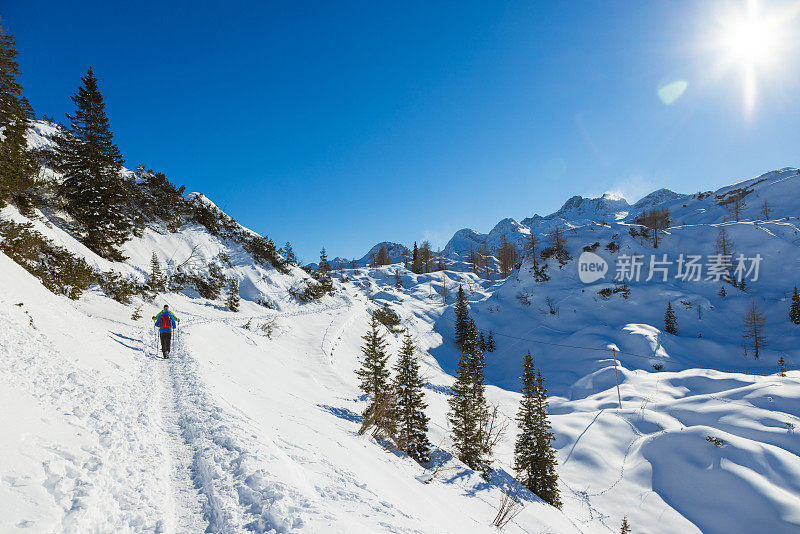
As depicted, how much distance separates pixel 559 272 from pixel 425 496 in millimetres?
74685

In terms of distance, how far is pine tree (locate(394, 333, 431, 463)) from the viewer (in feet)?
42.1

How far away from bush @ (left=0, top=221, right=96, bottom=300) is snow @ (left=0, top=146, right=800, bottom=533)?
1183 millimetres

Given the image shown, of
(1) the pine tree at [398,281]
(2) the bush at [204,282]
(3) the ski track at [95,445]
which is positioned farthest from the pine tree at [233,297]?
(1) the pine tree at [398,281]

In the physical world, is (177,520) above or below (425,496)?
above

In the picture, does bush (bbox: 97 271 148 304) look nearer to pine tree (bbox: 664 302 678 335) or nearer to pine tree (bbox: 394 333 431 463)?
pine tree (bbox: 394 333 431 463)

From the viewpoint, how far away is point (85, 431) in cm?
450

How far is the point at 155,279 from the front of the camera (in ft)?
85.1

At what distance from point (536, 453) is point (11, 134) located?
33.9 meters

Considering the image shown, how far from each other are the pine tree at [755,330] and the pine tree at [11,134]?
78.9m

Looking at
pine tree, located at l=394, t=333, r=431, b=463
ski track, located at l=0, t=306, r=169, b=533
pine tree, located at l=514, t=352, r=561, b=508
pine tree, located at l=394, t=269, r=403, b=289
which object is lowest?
pine tree, located at l=514, t=352, r=561, b=508

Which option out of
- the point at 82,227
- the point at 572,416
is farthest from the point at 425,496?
the point at 572,416

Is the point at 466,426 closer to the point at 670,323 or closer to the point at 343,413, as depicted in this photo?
the point at 343,413

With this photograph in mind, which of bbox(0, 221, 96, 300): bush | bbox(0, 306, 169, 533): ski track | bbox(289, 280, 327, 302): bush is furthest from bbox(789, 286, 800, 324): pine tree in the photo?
bbox(0, 221, 96, 300): bush

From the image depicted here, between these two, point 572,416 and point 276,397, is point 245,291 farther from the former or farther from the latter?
point 572,416
